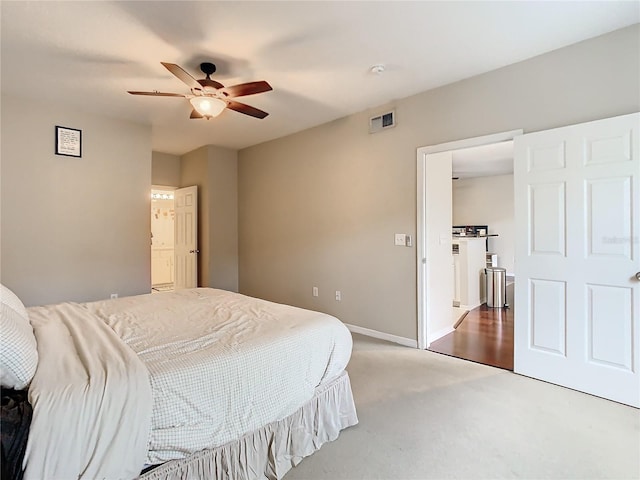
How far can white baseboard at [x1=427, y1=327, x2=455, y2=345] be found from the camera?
363cm

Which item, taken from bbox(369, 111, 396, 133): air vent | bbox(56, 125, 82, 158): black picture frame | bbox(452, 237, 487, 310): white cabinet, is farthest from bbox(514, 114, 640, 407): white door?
bbox(56, 125, 82, 158): black picture frame

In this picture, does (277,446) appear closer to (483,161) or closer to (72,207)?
(72,207)

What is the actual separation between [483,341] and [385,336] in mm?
1062

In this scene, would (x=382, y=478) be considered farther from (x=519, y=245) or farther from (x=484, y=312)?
(x=484, y=312)

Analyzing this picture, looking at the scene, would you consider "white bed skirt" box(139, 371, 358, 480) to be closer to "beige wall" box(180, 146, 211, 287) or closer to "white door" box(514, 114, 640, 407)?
"white door" box(514, 114, 640, 407)

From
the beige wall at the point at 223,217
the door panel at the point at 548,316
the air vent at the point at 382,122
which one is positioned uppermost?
the air vent at the point at 382,122

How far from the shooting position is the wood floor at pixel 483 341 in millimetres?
3205

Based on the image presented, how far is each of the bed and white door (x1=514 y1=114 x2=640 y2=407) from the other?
173cm

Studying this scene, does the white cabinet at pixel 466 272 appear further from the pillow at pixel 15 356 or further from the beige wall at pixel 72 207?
the pillow at pixel 15 356

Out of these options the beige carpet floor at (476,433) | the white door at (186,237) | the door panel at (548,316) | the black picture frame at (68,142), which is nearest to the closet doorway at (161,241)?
the white door at (186,237)

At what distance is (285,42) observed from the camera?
2529 mm

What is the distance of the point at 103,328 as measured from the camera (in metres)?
1.80

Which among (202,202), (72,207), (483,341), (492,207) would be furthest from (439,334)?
(492,207)

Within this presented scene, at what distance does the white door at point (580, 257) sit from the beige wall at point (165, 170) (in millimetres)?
5332
